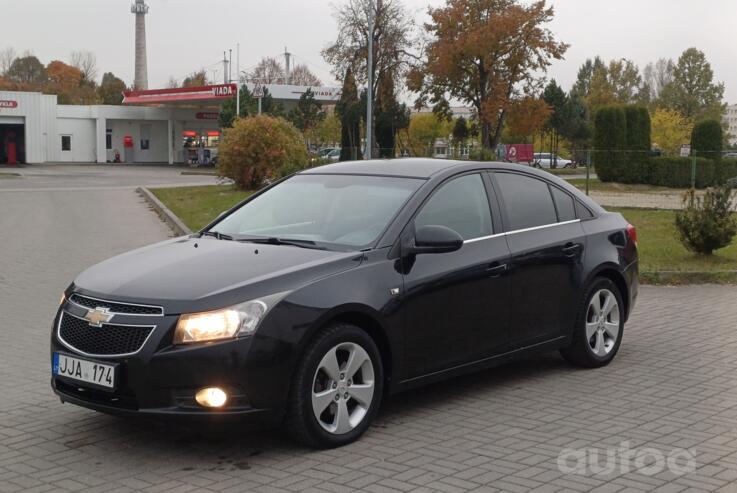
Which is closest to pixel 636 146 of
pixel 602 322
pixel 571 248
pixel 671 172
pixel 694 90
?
pixel 671 172

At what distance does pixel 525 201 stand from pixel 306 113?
58090 mm

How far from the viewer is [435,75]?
49812 millimetres

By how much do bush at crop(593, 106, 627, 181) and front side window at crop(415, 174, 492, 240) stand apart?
103ft

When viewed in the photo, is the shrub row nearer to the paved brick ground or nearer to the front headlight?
the paved brick ground

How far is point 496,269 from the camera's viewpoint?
6148 mm

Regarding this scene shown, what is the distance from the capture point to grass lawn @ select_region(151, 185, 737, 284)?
38.9 feet

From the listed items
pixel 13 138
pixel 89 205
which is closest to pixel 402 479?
pixel 89 205

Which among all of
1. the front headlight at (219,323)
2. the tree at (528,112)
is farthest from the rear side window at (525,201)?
the tree at (528,112)

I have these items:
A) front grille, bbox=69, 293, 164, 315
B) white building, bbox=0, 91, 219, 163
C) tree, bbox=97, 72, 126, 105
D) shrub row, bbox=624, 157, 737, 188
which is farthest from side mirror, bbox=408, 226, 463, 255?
tree, bbox=97, 72, 126, 105

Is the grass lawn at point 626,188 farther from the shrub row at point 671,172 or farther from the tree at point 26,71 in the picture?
the tree at point 26,71

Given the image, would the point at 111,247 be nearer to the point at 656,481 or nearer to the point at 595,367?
the point at 595,367

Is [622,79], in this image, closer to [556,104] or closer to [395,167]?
[556,104]

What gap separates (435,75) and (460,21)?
326 centimetres

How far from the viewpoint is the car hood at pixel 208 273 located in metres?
4.90
